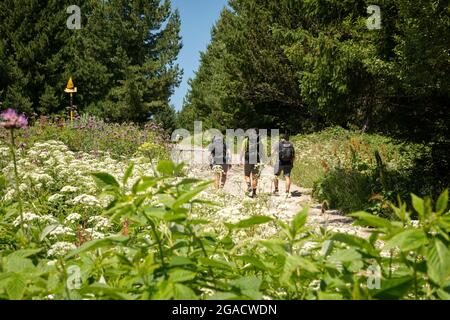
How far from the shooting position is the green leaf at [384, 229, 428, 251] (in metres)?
1.17

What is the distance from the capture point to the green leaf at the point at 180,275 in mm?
1270

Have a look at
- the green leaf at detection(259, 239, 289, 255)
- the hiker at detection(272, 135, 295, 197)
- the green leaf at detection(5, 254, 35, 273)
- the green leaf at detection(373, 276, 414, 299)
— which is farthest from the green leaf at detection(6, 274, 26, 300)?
the hiker at detection(272, 135, 295, 197)

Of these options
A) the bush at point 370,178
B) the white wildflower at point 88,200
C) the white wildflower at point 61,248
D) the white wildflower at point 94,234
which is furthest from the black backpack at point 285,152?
the white wildflower at point 61,248

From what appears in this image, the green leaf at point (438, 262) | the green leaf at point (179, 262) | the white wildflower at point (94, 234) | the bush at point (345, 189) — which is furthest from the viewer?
the bush at point (345, 189)

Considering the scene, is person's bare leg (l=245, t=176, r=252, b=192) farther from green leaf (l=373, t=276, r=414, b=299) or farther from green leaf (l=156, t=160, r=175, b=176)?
green leaf (l=373, t=276, r=414, b=299)

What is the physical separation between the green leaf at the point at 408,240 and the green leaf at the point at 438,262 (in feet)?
0.11

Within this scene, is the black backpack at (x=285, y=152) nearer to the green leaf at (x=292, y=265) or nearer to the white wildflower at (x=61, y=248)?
the white wildflower at (x=61, y=248)

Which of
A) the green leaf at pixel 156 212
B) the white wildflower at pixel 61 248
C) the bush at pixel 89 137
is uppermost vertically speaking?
the bush at pixel 89 137

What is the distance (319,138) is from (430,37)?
48.5 ft

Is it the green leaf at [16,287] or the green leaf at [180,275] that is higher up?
the green leaf at [180,275]

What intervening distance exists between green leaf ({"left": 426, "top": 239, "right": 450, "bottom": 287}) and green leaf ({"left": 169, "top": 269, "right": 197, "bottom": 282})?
652mm

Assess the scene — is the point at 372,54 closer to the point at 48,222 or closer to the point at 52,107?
the point at 48,222

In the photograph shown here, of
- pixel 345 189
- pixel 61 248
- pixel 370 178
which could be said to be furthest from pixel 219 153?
pixel 61 248

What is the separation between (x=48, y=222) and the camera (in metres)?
3.51
